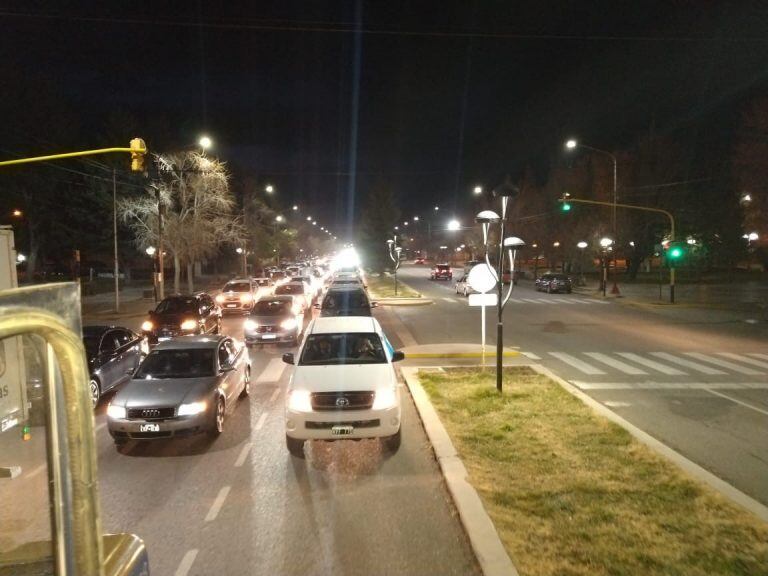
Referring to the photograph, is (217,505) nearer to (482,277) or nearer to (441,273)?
(482,277)

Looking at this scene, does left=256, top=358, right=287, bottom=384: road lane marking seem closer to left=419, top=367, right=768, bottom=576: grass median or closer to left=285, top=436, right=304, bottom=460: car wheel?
left=419, top=367, right=768, bottom=576: grass median

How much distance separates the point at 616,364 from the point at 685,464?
8.30m

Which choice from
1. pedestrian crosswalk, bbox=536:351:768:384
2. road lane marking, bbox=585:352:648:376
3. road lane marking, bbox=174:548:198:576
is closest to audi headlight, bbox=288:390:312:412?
road lane marking, bbox=174:548:198:576

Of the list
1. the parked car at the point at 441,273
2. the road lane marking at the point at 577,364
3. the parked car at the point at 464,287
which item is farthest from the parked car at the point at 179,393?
the parked car at the point at 441,273

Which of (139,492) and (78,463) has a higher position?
(78,463)

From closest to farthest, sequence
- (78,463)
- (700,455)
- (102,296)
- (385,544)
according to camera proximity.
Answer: (78,463), (385,544), (700,455), (102,296)

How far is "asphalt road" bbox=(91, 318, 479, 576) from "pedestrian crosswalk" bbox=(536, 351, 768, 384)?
290 inches

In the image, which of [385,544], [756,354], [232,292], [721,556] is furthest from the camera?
[232,292]

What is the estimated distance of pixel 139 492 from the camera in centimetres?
709

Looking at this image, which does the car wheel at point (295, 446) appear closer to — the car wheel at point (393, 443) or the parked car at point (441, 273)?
the car wheel at point (393, 443)

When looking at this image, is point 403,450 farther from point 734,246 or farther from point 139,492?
point 734,246

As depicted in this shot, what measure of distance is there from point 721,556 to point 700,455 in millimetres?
3441

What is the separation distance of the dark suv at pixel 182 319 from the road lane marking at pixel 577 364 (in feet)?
37.7

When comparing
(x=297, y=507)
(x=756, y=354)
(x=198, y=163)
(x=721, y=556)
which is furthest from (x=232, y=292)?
(x=721, y=556)
